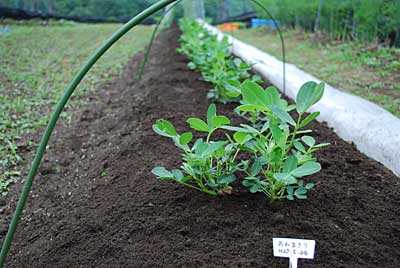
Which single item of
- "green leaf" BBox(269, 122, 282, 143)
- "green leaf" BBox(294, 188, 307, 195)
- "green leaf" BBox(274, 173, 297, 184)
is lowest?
"green leaf" BBox(294, 188, 307, 195)

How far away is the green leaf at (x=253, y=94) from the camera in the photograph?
4.38ft

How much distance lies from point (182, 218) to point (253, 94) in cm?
48

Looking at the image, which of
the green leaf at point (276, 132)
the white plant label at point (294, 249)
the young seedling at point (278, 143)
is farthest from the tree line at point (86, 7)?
the white plant label at point (294, 249)

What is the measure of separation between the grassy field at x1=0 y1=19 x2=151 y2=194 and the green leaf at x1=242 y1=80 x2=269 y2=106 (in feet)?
4.51

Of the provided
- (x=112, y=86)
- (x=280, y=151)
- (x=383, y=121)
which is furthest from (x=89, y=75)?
(x=280, y=151)

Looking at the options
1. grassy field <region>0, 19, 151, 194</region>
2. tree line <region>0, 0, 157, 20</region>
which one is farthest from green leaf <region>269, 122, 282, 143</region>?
tree line <region>0, 0, 157, 20</region>

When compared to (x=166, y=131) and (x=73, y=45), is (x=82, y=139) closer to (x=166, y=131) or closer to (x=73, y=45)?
(x=166, y=131)

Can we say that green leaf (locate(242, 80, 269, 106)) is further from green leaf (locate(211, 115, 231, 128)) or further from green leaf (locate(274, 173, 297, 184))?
green leaf (locate(274, 173, 297, 184))

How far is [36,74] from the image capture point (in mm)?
4570

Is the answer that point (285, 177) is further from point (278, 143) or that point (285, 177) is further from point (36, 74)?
point (36, 74)

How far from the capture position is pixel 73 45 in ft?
23.8

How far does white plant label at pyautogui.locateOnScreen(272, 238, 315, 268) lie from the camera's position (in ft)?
3.54

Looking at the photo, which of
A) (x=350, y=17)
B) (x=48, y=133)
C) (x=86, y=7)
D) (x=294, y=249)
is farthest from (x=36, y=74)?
(x=86, y=7)

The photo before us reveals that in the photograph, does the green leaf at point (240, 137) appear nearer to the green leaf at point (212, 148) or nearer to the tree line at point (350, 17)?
the green leaf at point (212, 148)
